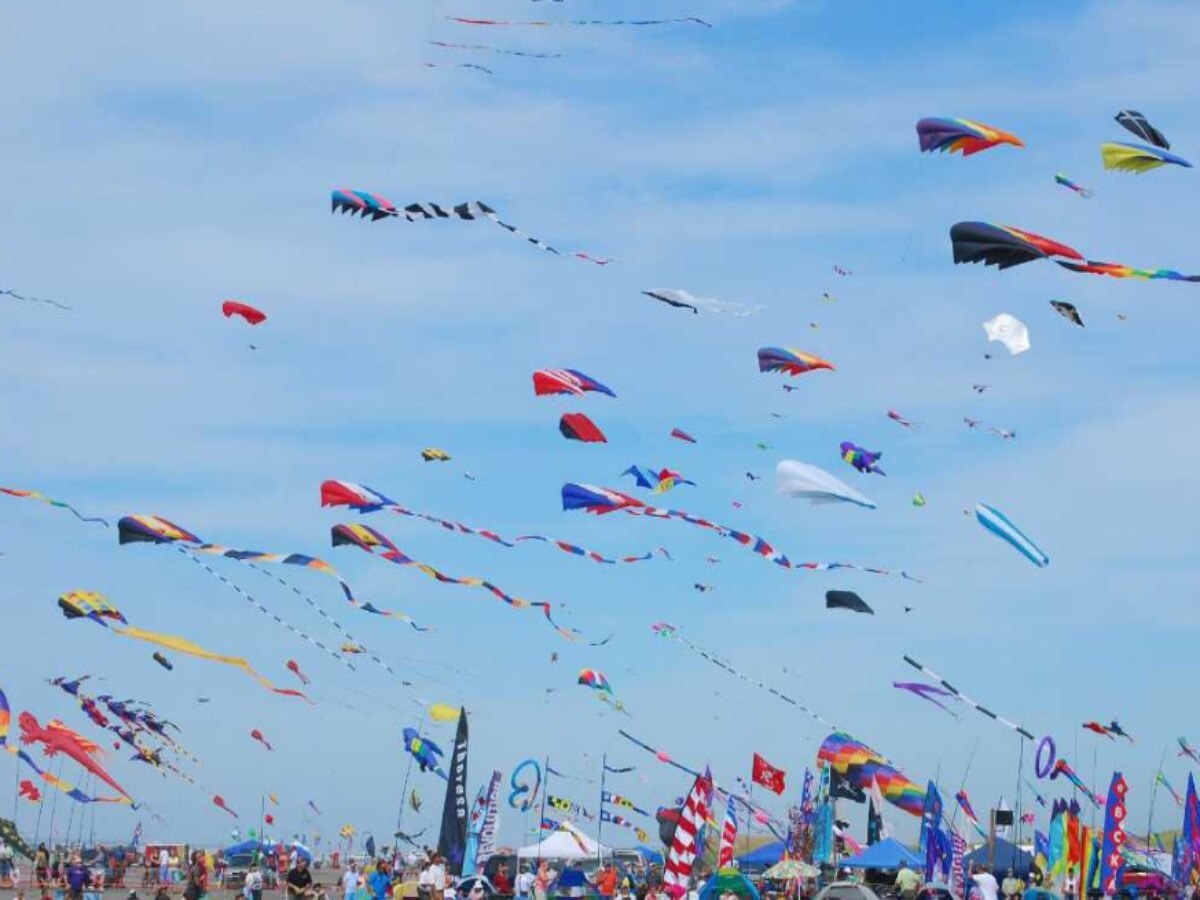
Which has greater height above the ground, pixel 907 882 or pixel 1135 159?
pixel 1135 159

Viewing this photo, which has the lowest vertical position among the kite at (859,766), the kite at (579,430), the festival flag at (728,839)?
the kite at (859,766)

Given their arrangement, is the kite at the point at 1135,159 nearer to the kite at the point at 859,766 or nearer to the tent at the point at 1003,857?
the kite at the point at 859,766

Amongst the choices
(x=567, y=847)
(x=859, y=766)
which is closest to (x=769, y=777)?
(x=859, y=766)

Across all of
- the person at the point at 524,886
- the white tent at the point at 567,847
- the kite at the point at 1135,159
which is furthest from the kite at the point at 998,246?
the white tent at the point at 567,847

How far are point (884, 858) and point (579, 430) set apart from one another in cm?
1559

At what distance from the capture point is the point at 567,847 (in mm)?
47719

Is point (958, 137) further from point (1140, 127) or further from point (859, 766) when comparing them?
point (859, 766)

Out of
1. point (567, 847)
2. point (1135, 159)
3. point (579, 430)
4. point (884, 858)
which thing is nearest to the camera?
point (1135, 159)

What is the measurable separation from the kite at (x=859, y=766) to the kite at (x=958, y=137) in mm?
17079

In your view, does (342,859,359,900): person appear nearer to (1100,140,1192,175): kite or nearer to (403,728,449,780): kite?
(403,728,449,780): kite

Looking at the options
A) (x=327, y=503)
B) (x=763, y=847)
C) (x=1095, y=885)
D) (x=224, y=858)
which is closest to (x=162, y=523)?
(x=327, y=503)

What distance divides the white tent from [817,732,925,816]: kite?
905 cm

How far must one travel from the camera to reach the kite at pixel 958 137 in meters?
23.7

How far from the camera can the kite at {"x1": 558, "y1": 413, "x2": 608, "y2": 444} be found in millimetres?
32031
